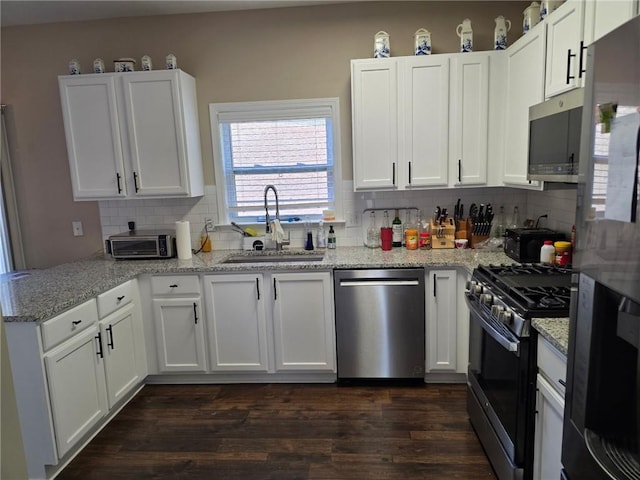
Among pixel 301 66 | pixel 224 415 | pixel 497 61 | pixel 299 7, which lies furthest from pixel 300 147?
pixel 224 415

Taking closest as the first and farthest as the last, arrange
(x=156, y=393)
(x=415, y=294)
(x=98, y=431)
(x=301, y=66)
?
(x=98, y=431) < (x=415, y=294) < (x=156, y=393) < (x=301, y=66)

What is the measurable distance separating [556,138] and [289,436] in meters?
2.16

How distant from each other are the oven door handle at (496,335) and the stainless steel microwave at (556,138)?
2.48ft

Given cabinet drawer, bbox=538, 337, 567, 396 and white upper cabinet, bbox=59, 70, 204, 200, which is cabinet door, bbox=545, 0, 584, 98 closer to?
cabinet drawer, bbox=538, 337, 567, 396

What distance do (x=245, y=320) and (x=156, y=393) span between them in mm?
834

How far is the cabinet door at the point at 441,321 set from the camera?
9.35ft

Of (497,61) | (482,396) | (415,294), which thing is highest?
(497,61)

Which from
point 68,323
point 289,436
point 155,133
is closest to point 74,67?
point 155,133

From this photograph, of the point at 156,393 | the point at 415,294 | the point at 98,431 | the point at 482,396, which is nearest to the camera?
the point at 482,396

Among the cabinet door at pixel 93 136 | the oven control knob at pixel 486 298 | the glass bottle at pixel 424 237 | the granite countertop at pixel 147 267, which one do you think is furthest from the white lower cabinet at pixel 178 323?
the oven control knob at pixel 486 298

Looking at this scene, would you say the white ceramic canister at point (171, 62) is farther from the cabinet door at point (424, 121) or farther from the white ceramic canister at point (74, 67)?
the cabinet door at point (424, 121)

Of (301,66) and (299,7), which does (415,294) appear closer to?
(301,66)

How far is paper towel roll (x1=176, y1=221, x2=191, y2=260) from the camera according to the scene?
10.6ft

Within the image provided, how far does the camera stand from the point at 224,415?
2.73m
